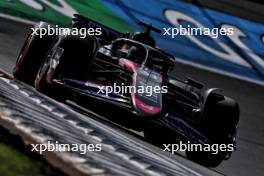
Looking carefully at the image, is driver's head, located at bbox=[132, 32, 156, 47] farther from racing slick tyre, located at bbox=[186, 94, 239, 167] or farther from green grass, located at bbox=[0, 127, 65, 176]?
green grass, located at bbox=[0, 127, 65, 176]

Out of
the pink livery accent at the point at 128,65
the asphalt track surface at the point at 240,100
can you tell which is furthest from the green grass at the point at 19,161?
the asphalt track surface at the point at 240,100

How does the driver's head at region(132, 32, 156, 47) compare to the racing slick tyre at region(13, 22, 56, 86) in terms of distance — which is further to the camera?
the driver's head at region(132, 32, 156, 47)

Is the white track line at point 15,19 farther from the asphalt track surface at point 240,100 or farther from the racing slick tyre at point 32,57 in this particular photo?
the racing slick tyre at point 32,57

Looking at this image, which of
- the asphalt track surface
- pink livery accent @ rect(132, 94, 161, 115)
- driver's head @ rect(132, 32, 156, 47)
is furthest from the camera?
driver's head @ rect(132, 32, 156, 47)

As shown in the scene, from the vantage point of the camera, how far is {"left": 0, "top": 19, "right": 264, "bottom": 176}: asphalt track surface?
825cm

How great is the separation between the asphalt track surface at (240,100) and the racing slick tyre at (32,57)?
1614 mm

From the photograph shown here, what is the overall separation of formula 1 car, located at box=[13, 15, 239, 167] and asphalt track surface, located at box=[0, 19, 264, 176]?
59 centimetres

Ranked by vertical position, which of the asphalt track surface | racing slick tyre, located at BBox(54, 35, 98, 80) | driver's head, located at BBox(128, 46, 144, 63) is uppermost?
driver's head, located at BBox(128, 46, 144, 63)

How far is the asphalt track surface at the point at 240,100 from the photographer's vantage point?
27.1ft

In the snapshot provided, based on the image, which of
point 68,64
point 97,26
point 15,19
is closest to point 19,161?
point 68,64

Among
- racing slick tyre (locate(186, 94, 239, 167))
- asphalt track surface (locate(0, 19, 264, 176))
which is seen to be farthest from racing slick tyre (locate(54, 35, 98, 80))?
asphalt track surface (locate(0, 19, 264, 176))

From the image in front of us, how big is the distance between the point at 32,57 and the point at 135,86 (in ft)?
5.36

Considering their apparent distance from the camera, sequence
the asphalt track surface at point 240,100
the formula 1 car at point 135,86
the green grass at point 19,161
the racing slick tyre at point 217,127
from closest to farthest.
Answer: the green grass at point 19,161 → the formula 1 car at point 135,86 → the racing slick tyre at point 217,127 → the asphalt track surface at point 240,100

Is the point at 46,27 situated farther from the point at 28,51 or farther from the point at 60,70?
the point at 60,70
